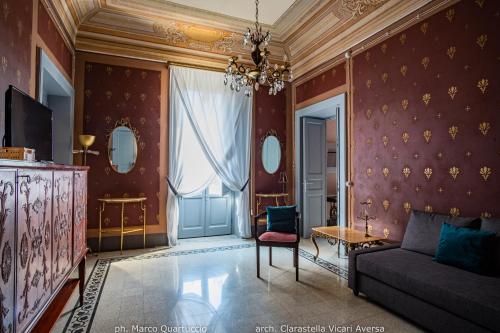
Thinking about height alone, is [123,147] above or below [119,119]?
below

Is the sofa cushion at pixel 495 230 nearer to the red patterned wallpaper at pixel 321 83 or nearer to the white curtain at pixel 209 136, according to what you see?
the red patterned wallpaper at pixel 321 83

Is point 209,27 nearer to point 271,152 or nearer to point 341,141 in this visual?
point 271,152

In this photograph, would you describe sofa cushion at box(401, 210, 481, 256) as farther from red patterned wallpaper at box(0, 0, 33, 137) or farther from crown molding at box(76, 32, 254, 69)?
crown molding at box(76, 32, 254, 69)

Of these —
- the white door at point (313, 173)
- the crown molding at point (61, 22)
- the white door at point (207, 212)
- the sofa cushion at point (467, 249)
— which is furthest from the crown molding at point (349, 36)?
the crown molding at point (61, 22)

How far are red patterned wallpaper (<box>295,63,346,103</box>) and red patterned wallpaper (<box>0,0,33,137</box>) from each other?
4.04 meters

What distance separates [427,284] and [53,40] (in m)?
4.69

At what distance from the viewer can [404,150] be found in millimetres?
3537

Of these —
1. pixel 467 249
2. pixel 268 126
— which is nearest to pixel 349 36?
pixel 268 126

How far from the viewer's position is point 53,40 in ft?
11.5

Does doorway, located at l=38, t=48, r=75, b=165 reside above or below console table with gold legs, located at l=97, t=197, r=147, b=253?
above

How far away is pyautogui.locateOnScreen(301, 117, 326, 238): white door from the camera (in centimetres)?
560

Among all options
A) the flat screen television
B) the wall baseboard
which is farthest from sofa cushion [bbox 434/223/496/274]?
the wall baseboard

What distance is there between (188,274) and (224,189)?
2.30 metres

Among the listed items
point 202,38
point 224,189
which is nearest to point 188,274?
point 224,189
